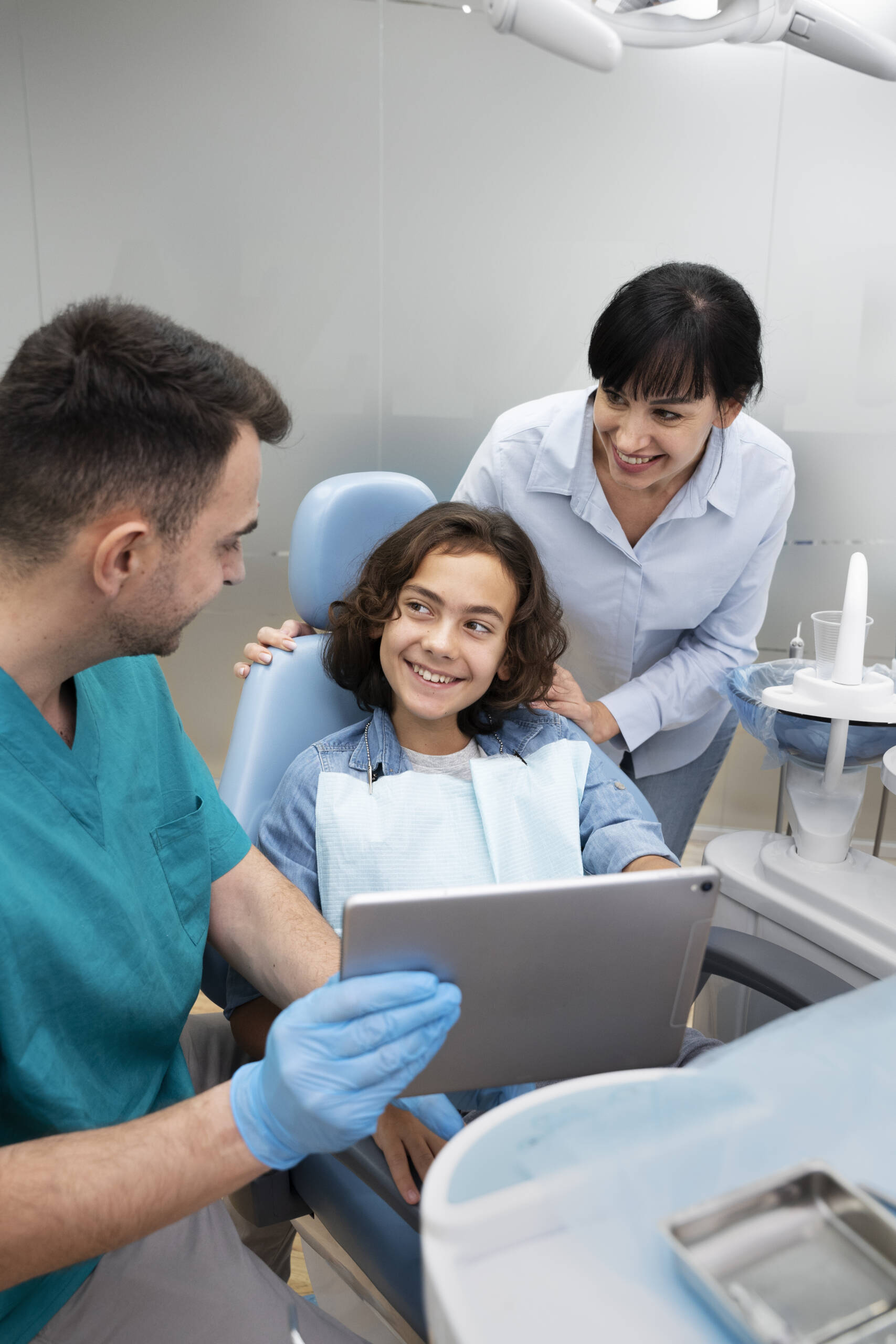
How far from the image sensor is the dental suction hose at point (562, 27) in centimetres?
125

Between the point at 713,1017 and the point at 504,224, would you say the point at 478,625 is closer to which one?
the point at 713,1017

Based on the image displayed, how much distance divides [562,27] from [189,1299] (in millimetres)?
1519

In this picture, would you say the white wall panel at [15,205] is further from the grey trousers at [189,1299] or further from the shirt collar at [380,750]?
the grey trousers at [189,1299]

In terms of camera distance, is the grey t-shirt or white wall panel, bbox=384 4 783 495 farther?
white wall panel, bbox=384 4 783 495

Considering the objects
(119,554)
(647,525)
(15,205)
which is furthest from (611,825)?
(15,205)

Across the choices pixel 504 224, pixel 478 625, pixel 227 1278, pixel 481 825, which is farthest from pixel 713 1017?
pixel 504 224

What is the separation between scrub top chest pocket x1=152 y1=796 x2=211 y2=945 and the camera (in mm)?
1081

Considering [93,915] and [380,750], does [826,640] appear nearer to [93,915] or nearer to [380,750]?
[380,750]

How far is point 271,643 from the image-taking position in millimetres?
1535

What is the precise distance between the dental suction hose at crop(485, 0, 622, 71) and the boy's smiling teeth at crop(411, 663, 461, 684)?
824 millimetres

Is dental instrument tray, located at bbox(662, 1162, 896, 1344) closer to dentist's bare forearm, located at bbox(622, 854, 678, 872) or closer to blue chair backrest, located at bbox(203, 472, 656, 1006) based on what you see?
dentist's bare forearm, located at bbox(622, 854, 678, 872)

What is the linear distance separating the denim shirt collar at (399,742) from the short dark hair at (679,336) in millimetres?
537

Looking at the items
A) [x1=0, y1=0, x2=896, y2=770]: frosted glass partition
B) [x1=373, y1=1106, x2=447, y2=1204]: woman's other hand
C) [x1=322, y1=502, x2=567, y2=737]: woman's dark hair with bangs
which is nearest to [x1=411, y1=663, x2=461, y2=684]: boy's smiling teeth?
[x1=322, y1=502, x2=567, y2=737]: woman's dark hair with bangs

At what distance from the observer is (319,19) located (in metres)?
2.45
